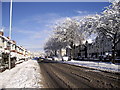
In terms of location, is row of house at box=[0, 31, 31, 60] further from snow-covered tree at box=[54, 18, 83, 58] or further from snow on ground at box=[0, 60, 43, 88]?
snow-covered tree at box=[54, 18, 83, 58]

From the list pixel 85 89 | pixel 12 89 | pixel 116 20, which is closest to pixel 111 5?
pixel 116 20

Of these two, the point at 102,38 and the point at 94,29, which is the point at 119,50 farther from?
the point at 94,29

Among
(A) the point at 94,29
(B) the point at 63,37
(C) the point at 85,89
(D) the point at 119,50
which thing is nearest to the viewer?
(C) the point at 85,89

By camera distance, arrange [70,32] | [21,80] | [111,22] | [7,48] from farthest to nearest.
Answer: [70,32], [7,48], [111,22], [21,80]

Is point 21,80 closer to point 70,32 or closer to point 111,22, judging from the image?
point 111,22

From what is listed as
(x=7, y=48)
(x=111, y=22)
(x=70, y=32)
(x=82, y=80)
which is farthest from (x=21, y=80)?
(x=70, y=32)

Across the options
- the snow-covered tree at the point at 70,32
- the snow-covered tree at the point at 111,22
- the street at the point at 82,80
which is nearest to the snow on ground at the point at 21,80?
the street at the point at 82,80

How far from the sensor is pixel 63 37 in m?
44.6

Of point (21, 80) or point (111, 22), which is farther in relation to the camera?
point (111, 22)

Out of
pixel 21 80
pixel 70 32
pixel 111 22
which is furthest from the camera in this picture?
pixel 70 32

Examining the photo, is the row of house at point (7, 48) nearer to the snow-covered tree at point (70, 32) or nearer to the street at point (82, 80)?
the street at point (82, 80)

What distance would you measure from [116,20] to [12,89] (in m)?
20.2

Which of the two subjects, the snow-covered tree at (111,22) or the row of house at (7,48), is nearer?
the row of house at (7,48)

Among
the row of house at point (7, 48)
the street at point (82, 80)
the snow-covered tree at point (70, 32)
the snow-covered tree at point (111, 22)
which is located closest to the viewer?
the street at point (82, 80)
